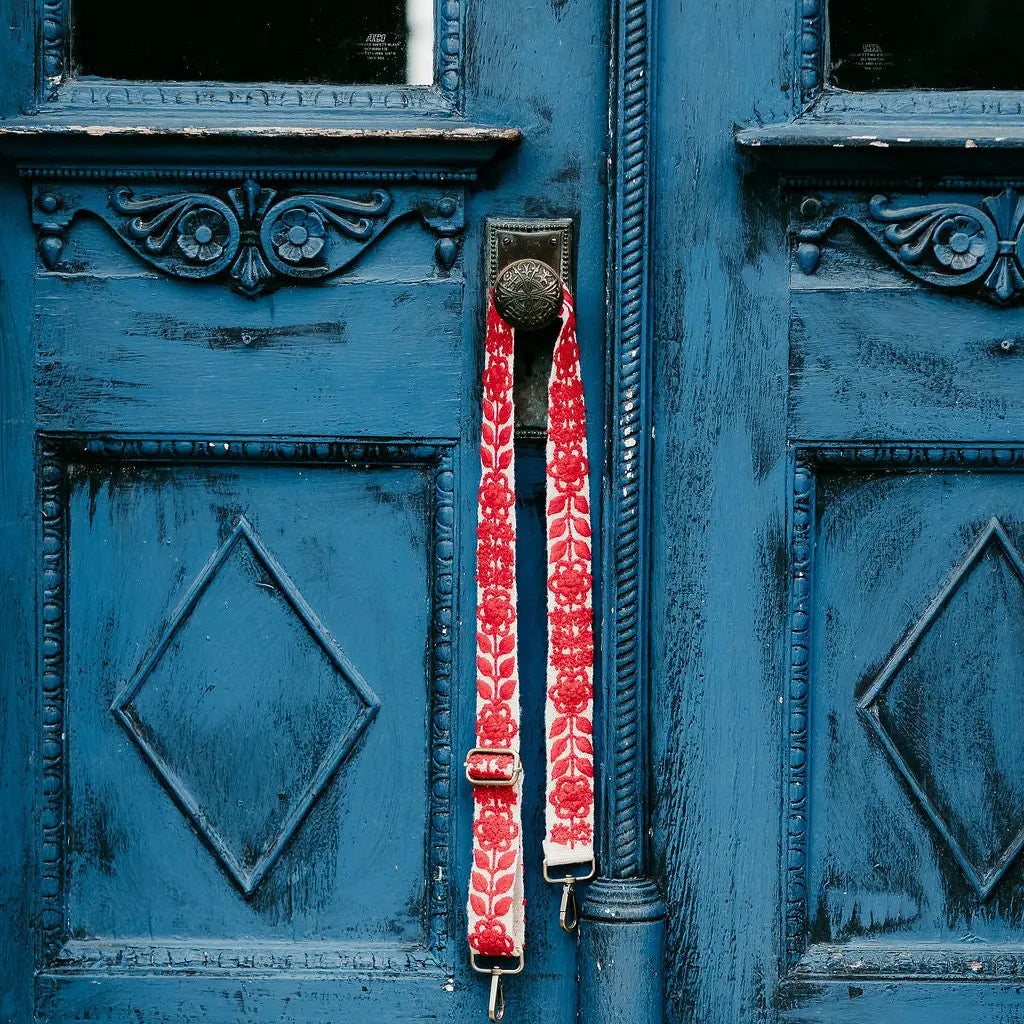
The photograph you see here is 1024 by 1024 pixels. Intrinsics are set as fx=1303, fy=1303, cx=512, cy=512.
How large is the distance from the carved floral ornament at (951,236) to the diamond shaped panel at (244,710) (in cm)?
77

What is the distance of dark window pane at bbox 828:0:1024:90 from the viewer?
154 cm

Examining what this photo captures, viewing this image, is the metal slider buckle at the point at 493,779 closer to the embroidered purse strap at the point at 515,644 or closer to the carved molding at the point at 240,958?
the embroidered purse strap at the point at 515,644

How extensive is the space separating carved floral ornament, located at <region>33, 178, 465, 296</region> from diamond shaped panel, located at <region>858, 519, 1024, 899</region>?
2.41 feet

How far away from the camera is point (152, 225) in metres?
1.53

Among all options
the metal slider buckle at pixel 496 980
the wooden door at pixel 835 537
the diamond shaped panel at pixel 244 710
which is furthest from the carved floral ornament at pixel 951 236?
the metal slider buckle at pixel 496 980

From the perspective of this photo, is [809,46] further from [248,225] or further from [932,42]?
[248,225]

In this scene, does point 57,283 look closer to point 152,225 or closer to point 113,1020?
point 152,225

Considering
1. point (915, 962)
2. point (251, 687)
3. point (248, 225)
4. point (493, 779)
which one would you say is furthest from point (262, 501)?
point (915, 962)

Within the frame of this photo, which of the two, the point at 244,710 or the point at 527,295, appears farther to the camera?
the point at 244,710

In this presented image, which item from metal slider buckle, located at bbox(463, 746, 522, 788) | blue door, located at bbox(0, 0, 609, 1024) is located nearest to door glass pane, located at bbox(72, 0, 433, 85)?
blue door, located at bbox(0, 0, 609, 1024)

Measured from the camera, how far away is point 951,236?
1521 millimetres

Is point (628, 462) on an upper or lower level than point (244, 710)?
upper

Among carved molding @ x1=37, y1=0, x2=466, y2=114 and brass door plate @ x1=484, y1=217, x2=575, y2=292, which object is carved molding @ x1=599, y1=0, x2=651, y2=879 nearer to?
brass door plate @ x1=484, y1=217, x2=575, y2=292

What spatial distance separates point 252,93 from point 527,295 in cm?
42
